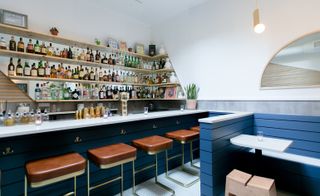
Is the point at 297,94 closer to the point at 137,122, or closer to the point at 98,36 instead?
the point at 137,122

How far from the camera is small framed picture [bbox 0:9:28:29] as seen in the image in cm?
247

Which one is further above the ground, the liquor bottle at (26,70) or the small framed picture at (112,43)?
the small framed picture at (112,43)

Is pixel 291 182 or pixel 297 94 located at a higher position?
pixel 297 94

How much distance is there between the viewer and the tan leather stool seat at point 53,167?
127 cm

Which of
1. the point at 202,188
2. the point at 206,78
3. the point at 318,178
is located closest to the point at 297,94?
the point at 318,178

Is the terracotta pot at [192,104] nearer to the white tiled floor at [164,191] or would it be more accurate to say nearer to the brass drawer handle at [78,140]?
the white tiled floor at [164,191]

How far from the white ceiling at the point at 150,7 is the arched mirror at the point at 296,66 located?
1889mm

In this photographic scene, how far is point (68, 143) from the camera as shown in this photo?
1.83m

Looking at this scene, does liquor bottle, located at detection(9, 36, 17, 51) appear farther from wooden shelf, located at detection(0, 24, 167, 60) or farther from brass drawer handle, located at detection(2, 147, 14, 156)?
brass drawer handle, located at detection(2, 147, 14, 156)

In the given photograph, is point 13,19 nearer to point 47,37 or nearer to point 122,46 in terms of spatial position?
point 47,37

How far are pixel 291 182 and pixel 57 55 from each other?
12.6ft

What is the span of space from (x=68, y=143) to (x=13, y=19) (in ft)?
6.88

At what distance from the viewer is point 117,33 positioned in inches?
158

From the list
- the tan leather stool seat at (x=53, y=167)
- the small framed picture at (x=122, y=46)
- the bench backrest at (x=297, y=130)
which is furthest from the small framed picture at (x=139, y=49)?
the tan leather stool seat at (x=53, y=167)
